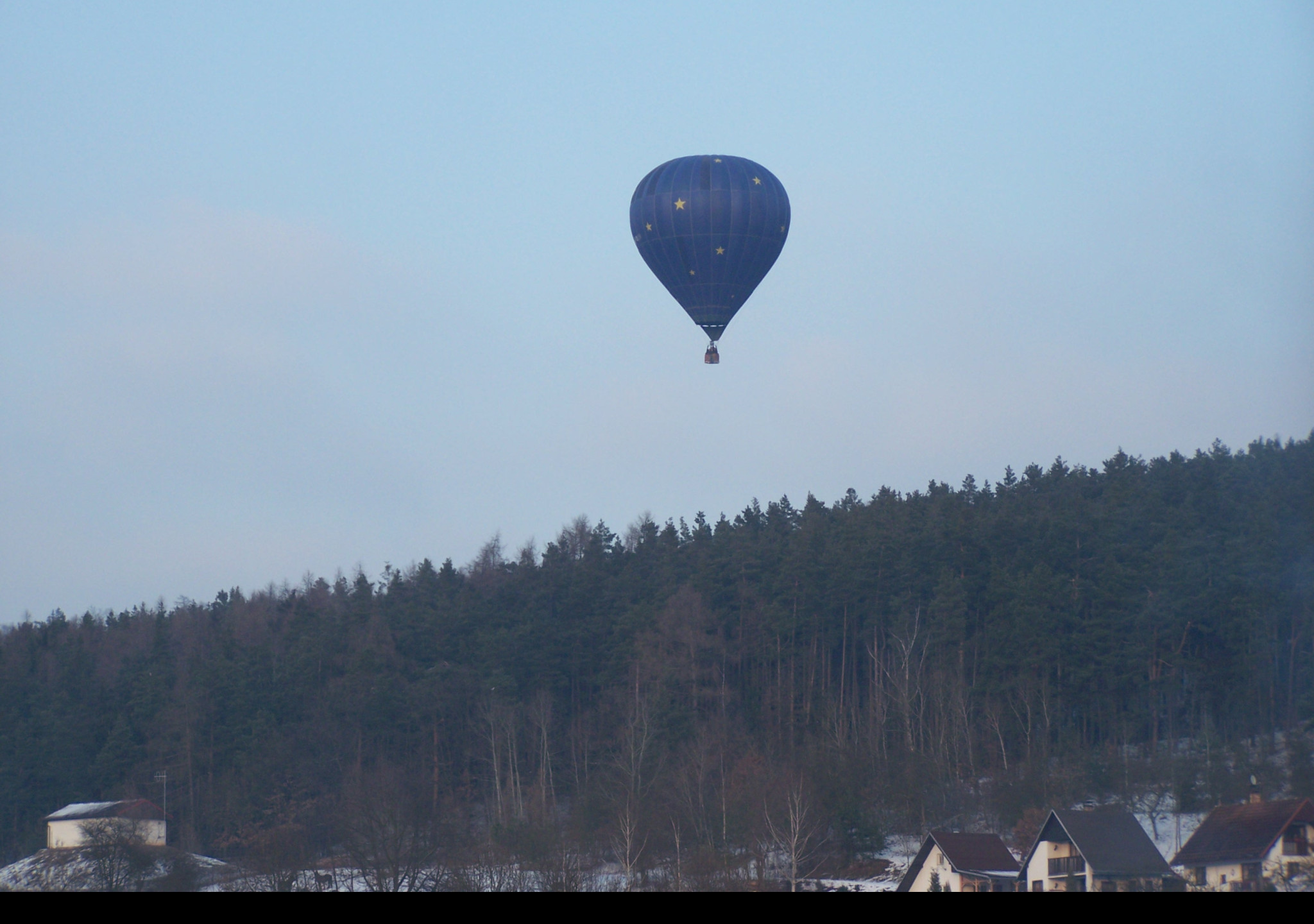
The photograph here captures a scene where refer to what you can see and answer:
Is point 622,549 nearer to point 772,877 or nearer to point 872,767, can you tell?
point 872,767

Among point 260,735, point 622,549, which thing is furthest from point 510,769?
point 622,549

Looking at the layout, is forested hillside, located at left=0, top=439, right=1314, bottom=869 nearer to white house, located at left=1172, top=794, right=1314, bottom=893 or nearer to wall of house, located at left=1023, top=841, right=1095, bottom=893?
wall of house, located at left=1023, top=841, right=1095, bottom=893

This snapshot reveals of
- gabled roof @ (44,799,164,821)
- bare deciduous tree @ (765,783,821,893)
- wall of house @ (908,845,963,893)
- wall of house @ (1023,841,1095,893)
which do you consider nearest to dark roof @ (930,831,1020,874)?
wall of house @ (908,845,963,893)

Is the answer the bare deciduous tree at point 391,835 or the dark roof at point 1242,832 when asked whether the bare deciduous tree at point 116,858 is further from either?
the dark roof at point 1242,832

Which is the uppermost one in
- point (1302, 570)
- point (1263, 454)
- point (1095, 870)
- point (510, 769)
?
point (1263, 454)

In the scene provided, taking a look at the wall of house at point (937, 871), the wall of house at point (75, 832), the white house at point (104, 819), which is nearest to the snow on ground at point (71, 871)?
the wall of house at point (75, 832)

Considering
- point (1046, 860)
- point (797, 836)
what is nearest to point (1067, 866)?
point (1046, 860)
